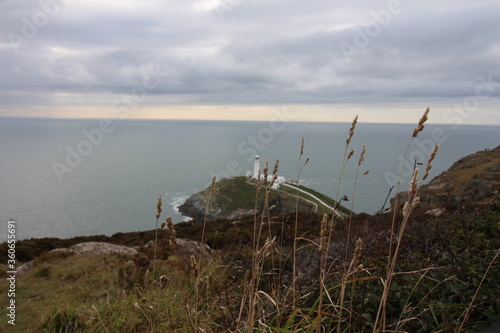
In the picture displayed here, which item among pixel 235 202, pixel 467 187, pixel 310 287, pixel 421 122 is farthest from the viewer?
pixel 235 202

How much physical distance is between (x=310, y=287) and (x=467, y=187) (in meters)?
15.8

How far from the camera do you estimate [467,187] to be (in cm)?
1555

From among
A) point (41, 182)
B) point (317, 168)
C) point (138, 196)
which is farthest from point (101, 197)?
point (317, 168)

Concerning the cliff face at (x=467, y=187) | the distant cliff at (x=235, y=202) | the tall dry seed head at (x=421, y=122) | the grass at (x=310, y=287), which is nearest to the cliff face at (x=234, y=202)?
the distant cliff at (x=235, y=202)

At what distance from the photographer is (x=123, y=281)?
6461mm

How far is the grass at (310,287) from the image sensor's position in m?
2.19

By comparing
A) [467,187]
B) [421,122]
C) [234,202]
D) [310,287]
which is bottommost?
[234,202]

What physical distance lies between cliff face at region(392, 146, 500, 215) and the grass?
4445mm

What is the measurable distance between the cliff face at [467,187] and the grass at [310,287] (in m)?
4.44

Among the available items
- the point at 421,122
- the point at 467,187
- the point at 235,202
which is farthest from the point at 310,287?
the point at 235,202

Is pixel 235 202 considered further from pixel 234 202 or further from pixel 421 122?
pixel 421 122

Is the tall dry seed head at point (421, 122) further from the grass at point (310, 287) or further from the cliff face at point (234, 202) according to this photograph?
the cliff face at point (234, 202)

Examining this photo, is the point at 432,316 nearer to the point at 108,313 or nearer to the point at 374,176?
the point at 108,313

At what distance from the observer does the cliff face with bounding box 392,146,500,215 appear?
11945 millimetres
